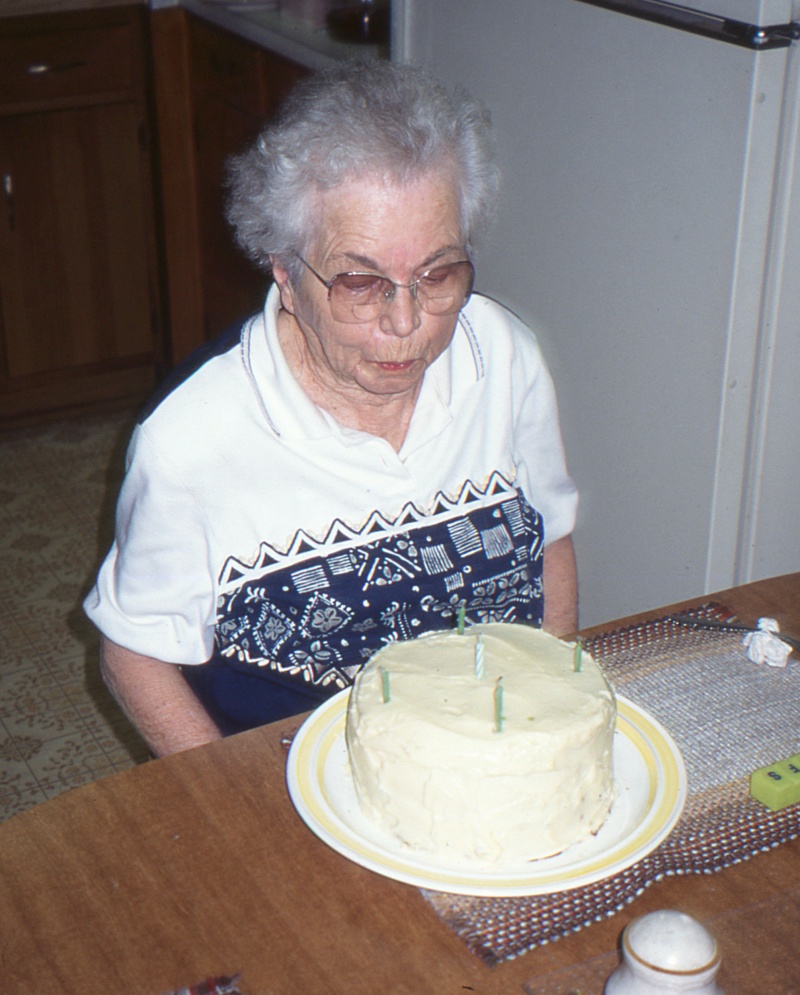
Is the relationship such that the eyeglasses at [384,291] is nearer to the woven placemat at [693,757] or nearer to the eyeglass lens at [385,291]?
the eyeglass lens at [385,291]

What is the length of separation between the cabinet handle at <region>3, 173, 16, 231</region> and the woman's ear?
1.96 m

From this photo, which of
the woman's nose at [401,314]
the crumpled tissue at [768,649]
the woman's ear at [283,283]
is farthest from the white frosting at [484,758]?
the woman's ear at [283,283]

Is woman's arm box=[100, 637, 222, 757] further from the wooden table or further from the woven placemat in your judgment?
the woven placemat

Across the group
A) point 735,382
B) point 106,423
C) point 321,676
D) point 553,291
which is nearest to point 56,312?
point 106,423

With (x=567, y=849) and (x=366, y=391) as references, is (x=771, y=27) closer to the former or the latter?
(x=366, y=391)

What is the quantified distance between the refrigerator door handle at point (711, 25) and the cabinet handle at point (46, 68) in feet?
5.26

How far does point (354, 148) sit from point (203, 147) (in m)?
2.13

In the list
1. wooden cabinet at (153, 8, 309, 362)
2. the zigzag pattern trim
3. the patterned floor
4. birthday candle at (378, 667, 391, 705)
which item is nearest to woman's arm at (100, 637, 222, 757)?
the zigzag pattern trim

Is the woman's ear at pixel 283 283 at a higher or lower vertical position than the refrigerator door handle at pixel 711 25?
lower

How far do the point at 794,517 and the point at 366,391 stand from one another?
911 mm

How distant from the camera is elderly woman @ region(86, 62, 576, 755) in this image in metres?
1.21

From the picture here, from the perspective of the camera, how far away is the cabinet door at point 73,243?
305cm

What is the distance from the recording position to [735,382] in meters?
1.83

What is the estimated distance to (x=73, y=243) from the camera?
10.5 ft
